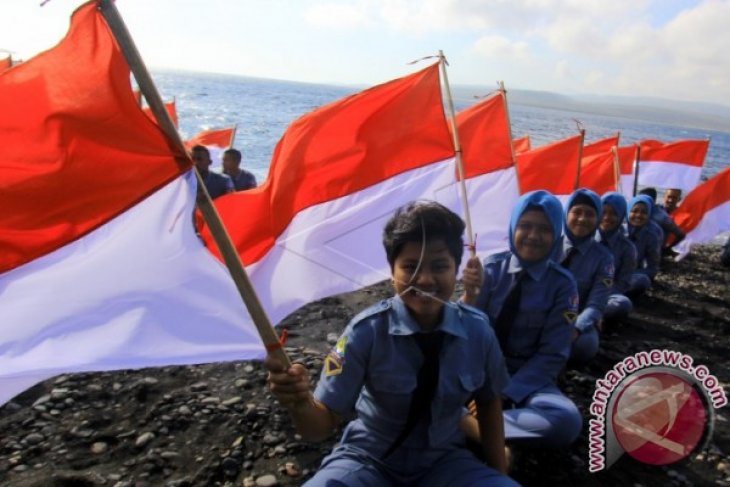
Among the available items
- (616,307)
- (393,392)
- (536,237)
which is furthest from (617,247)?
(393,392)

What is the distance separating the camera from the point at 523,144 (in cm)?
1355

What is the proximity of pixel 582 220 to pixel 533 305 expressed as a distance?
2.19 metres

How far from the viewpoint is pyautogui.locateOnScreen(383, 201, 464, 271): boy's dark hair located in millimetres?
2844

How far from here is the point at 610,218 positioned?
7465 millimetres

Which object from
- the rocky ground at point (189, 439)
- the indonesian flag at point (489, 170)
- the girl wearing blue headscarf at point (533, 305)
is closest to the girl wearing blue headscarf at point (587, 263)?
the rocky ground at point (189, 439)

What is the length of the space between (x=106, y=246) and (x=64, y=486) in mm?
2413

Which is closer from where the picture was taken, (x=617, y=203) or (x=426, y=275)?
(x=426, y=275)

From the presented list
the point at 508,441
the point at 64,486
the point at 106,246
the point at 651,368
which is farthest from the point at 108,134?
the point at 651,368

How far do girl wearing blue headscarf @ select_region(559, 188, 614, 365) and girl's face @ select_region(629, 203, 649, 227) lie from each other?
11.6ft

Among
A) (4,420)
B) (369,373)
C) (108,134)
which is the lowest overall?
(4,420)

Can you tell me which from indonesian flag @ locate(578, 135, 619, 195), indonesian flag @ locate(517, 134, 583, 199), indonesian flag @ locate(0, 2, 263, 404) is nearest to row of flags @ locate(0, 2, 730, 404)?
indonesian flag @ locate(0, 2, 263, 404)

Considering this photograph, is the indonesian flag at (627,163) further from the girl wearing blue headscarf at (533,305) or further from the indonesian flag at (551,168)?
the girl wearing blue headscarf at (533,305)

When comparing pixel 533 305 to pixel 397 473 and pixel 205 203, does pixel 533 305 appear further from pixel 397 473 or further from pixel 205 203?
pixel 205 203

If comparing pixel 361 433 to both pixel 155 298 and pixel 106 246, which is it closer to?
pixel 155 298
